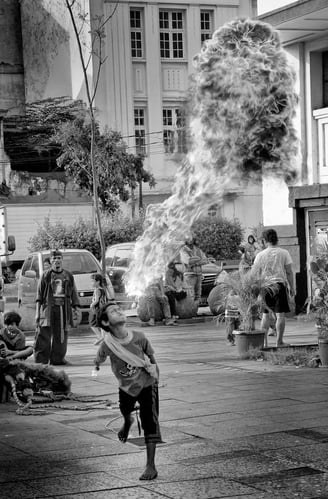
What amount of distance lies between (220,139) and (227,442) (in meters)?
8.73

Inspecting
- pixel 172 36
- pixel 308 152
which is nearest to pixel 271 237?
pixel 308 152

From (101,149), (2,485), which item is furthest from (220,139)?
(101,149)

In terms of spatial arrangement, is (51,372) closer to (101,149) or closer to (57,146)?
(101,149)

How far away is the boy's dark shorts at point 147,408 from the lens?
7020 millimetres

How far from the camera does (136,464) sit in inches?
287

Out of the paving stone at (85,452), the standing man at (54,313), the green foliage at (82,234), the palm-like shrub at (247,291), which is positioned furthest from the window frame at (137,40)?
the paving stone at (85,452)

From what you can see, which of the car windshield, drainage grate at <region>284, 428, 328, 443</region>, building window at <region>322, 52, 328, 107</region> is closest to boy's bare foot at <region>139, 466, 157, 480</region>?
drainage grate at <region>284, 428, 328, 443</region>

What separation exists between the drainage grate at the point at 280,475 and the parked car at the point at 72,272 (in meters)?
14.0

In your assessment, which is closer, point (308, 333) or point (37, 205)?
point (308, 333)

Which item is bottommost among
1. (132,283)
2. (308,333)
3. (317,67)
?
(308,333)

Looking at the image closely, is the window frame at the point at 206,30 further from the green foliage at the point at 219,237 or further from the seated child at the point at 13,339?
the seated child at the point at 13,339

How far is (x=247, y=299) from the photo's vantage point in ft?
42.9

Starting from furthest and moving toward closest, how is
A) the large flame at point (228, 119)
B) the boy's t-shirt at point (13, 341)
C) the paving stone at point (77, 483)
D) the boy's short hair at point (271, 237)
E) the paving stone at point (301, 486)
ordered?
the large flame at point (228, 119) → the boy's short hair at point (271, 237) → the boy's t-shirt at point (13, 341) → the paving stone at point (77, 483) → the paving stone at point (301, 486)

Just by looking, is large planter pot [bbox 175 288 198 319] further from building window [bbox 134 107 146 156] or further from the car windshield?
building window [bbox 134 107 146 156]
